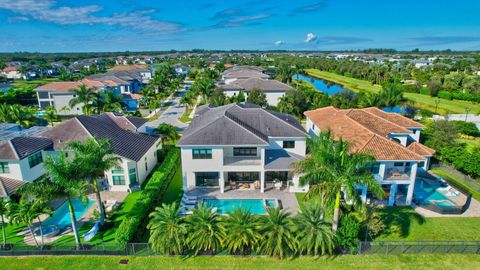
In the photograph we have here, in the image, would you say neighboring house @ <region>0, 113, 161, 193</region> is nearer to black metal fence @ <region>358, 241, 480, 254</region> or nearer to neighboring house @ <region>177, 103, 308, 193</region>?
neighboring house @ <region>177, 103, 308, 193</region>

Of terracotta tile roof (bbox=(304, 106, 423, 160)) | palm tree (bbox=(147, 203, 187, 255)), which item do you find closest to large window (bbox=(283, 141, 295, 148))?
terracotta tile roof (bbox=(304, 106, 423, 160))

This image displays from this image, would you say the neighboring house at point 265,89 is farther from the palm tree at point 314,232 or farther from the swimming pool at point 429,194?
the palm tree at point 314,232

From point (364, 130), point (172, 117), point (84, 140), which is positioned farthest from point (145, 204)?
point (172, 117)

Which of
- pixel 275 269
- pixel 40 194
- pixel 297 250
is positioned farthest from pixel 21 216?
pixel 297 250

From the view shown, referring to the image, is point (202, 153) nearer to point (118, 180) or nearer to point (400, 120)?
point (118, 180)

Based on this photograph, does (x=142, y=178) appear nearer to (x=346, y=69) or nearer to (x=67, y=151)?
(x=67, y=151)

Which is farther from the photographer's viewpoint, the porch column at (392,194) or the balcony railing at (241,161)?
the balcony railing at (241,161)

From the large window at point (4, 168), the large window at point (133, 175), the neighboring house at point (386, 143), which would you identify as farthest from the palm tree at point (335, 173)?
the large window at point (4, 168)
